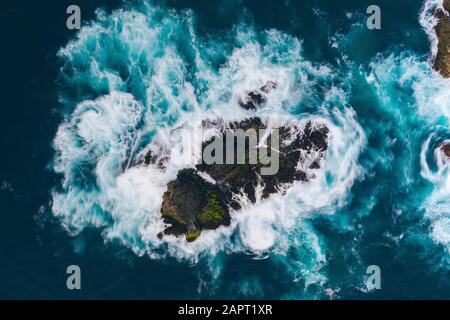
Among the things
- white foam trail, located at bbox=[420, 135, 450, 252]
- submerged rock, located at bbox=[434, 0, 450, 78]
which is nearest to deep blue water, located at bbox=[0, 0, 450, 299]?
white foam trail, located at bbox=[420, 135, 450, 252]

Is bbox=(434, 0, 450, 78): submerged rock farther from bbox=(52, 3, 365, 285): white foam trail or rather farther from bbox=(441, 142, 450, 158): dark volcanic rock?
bbox=(52, 3, 365, 285): white foam trail

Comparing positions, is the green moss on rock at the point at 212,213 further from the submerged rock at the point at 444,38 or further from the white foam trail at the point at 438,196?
the submerged rock at the point at 444,38

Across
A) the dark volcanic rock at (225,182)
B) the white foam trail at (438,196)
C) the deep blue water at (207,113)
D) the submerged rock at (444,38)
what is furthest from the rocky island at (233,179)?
the submerged rock at (444,38)

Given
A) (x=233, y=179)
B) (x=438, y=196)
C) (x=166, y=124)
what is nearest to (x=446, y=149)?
(x=438, y=196)

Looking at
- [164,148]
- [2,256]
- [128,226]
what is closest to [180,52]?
[164,148]

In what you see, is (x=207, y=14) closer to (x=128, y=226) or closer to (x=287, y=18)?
(x=287, y=18)

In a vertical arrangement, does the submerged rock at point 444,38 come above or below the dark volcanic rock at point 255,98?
above

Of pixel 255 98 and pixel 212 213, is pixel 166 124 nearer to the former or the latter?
pixel 255 98
